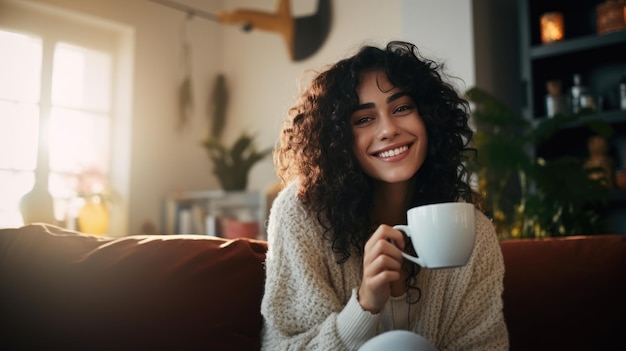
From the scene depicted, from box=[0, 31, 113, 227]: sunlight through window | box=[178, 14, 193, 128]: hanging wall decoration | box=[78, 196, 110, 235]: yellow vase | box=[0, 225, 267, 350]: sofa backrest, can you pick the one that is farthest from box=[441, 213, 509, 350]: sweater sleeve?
box=[178, 14, 193, 128]: hanging wall decoration

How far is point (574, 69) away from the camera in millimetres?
2885

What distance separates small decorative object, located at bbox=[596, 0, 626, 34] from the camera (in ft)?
8.29

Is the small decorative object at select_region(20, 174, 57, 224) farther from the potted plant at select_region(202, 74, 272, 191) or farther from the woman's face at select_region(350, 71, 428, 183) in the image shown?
the woman's face at select_region(350, 71, 428, 183)

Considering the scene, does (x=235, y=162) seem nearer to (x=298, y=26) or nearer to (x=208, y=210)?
(x=208, y=210)

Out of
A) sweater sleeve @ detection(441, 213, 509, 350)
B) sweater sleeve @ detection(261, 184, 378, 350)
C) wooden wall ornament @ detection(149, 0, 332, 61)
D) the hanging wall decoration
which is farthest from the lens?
the hanging wall decoration

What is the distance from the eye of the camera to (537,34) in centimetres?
286

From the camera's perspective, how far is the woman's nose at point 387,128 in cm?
110

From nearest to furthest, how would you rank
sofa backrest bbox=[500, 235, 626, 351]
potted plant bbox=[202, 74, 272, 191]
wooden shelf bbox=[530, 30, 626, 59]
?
1. sofa backrest bbox=[500, 235, 626, 351]
2. wooden shelf bbox=[530, 30, 626, 59]
3. potted plant bbox=[202, 74, 272, 191]

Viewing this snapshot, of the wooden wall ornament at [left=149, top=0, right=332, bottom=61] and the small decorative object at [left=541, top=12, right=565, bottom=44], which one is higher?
the wooden wall ornament at [left=149, top=0, right=332, bottom=61]

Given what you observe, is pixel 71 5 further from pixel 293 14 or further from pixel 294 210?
pixel 294 210

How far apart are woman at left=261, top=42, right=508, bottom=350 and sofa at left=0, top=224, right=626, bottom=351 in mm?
101

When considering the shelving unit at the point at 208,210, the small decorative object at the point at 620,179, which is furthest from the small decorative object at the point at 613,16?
the shelving unit at the point at 208,210

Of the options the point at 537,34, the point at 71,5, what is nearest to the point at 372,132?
the point at 537,34

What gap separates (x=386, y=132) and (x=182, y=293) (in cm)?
49
